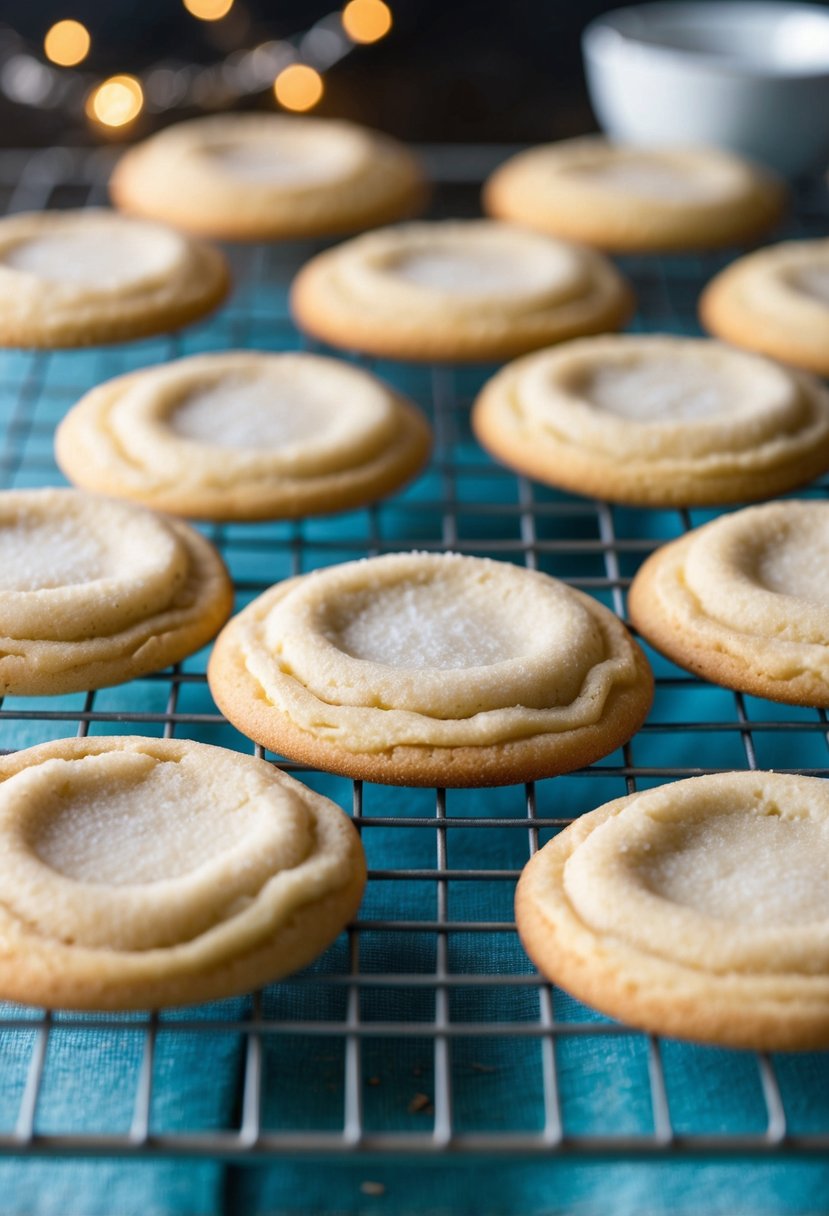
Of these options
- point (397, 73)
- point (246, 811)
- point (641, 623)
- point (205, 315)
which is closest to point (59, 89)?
point (397, 73)

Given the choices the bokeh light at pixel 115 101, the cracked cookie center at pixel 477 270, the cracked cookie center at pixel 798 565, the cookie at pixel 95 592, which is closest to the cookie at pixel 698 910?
the cracked cookie center at pixel 798 565

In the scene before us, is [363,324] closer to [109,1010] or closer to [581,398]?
[581,398]

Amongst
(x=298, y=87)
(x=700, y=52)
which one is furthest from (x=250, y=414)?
(x=298, y=87)

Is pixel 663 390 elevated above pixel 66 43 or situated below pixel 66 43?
below

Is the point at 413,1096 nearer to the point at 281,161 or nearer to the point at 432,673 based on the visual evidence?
the point at 432,673

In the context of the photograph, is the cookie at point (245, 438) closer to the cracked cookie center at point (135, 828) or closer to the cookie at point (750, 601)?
the cookie at point (750, 601)

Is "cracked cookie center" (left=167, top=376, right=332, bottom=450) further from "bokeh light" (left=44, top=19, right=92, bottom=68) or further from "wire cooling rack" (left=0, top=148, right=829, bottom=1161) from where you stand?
"bokeh light" (left=44, top=19, right=92, bottom=68)
